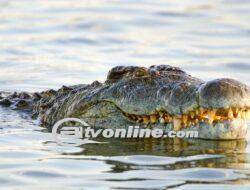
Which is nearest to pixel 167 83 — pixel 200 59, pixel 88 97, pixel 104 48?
pixel 88 97

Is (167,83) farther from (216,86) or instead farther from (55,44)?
(55,44)

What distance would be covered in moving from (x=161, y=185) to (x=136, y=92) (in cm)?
226

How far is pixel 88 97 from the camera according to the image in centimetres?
982

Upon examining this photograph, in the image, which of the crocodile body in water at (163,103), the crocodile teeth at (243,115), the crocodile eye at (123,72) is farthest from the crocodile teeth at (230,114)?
the crocodile eye at (123,72)

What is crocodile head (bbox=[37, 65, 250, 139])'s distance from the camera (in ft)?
28.3

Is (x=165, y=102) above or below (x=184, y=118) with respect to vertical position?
above

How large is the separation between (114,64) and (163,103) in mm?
6921

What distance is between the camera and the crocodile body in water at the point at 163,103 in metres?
8.62
